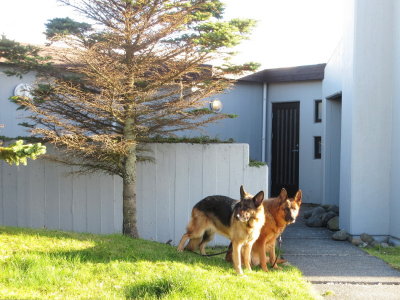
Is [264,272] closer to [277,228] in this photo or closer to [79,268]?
[277,228]

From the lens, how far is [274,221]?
654cm

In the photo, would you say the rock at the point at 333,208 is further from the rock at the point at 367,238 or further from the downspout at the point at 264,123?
the downspout at the point at 264,123

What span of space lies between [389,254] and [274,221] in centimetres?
320

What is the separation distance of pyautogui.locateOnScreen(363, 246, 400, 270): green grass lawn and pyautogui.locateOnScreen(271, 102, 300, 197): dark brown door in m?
5.78

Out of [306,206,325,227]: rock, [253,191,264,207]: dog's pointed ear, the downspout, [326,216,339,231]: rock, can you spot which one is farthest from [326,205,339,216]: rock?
[253,191,264,207]: dog's pointed ear

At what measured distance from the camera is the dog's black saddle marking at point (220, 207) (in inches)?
257

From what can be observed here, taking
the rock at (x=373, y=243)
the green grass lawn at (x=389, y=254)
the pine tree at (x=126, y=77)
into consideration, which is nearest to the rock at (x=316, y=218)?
the rock at (x=373, y=243)

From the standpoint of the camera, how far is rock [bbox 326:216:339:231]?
1091cm

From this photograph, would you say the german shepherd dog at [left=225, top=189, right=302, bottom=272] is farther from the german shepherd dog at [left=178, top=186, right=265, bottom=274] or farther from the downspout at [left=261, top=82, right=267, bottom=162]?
the downspout at [left=261, top=82, right=267, bottom=162]

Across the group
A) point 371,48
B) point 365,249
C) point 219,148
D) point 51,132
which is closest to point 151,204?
Result: point 219,148

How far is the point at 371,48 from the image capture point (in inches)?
386

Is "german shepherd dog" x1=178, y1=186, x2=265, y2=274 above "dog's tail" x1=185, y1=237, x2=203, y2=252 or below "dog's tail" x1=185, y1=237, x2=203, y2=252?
above

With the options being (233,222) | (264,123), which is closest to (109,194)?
(233,222)

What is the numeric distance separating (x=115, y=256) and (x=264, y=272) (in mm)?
1977
